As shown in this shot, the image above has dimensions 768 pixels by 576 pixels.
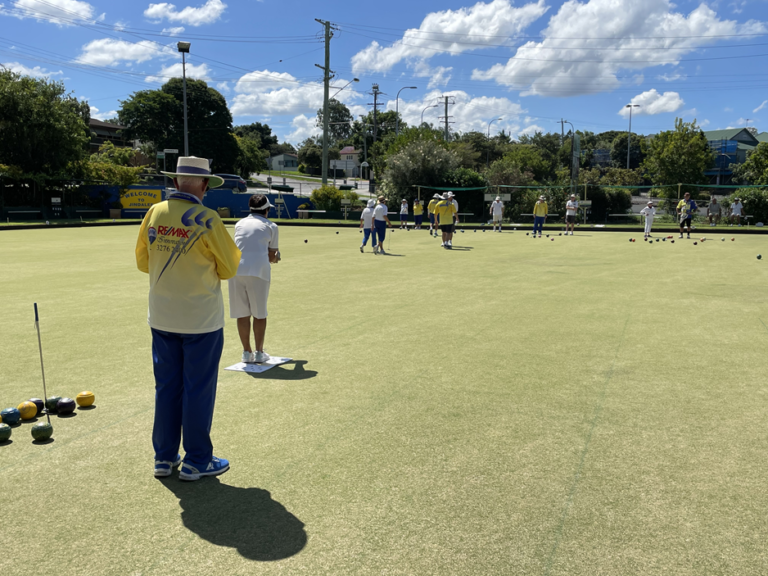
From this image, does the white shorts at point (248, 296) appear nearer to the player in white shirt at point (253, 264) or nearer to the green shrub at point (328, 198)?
the player in white shirt at point (253, 264)

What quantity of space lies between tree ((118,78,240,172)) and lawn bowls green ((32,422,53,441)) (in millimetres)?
69774

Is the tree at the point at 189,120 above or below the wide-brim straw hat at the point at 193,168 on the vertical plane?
above

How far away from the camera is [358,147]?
119812mm

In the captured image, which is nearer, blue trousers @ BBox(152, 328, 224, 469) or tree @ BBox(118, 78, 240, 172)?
blue trousers @ BBox(152, 328, 224, 469)

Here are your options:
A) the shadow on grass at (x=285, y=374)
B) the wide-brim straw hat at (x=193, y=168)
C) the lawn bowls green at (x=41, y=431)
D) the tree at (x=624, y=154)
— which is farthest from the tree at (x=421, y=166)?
the tree at (x=624, y=154)

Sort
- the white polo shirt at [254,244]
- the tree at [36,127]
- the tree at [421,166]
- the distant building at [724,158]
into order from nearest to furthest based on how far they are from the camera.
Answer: the white polo shirt at [254,244], the tree at [36,127], the tree at [421,166], the distant building at [724,158]

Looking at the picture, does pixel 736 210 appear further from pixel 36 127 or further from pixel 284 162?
pixel 284 162

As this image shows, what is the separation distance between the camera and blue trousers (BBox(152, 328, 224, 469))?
3.82 m

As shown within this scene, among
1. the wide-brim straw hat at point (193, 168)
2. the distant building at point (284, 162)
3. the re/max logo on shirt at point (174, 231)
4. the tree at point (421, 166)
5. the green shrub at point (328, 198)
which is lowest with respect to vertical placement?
the re/max logo on shirt at point (174, 231)

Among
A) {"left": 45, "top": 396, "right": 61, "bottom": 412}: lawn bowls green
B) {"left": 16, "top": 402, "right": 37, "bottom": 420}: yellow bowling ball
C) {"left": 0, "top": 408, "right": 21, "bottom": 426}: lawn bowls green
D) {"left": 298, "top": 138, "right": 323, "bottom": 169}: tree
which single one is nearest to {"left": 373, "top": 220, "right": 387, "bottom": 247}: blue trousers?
{"left": 45, "top": 396, "right": 61, "bottom": 412}: lawn bowls green

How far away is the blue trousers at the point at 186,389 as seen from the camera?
382 centimetres

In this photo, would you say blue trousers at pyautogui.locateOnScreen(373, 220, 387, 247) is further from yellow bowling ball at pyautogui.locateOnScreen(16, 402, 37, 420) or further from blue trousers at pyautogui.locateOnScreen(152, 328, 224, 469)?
blue trousers at pyautogui.locateOnScreen(152, 328, 224, 469)

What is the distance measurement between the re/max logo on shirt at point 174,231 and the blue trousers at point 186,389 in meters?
0.61

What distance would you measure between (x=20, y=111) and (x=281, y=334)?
4061 cm
